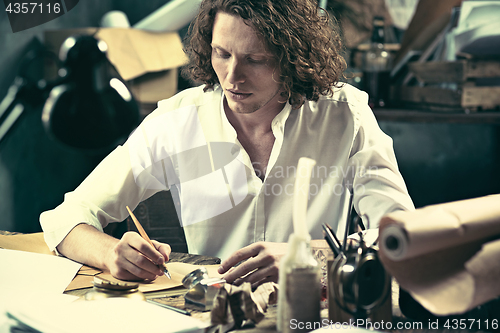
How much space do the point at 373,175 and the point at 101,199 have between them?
2.46 feet

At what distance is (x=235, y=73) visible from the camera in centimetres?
127

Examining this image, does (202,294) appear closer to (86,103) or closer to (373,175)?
(86,103)

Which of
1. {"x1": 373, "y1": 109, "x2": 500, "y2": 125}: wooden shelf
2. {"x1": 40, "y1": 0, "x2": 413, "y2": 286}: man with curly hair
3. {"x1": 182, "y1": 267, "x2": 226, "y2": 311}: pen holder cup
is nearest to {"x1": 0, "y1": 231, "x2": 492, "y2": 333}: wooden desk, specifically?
{"x1": 182, "y1": 267, "x2": 226, "y2": 311}: pen holder cup

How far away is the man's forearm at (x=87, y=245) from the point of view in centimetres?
106

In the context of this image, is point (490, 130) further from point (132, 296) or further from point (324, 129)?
point (132, 296)

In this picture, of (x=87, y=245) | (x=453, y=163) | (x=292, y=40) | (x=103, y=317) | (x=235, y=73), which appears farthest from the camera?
(x=453, y=163)

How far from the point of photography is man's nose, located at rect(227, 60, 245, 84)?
1266 mm

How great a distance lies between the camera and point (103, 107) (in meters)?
0.59

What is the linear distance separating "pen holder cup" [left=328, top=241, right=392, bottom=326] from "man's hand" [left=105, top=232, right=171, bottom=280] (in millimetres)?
400

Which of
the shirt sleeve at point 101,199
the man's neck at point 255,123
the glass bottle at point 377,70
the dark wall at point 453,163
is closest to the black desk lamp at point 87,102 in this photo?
the shirt sleeve at point 101,199

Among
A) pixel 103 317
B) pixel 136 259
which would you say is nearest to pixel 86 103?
pixel 103 317

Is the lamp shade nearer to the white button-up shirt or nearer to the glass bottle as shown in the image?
the white button-up shirt

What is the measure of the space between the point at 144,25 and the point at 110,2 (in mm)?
419

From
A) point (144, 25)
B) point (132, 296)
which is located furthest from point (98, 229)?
point (144, 25)
